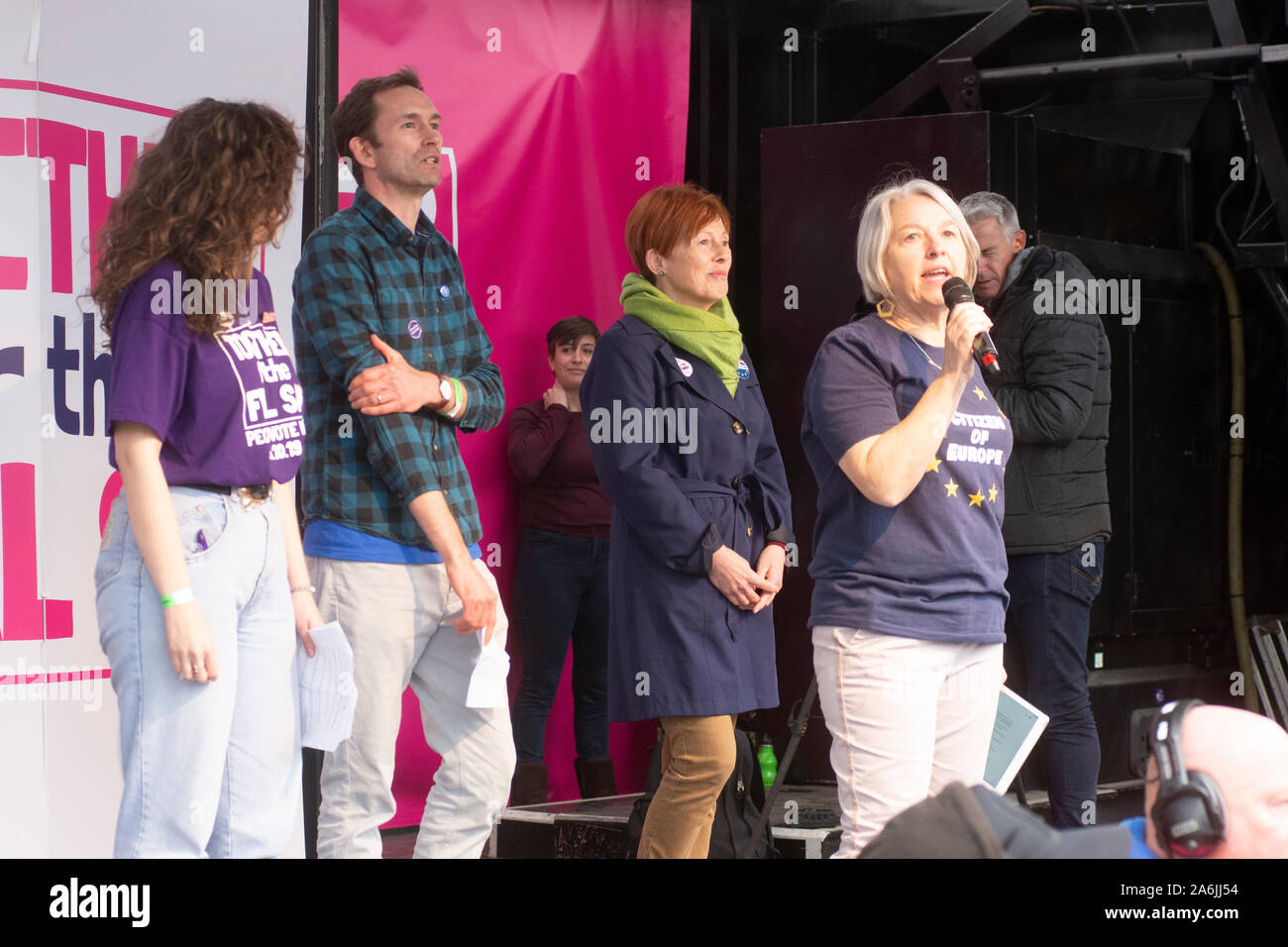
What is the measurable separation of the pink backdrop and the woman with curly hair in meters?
1.93

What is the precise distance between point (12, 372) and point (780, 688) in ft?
8.66

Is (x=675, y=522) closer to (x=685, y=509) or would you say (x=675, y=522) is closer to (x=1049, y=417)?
(x=685, y=509)

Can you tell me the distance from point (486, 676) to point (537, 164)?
232cm

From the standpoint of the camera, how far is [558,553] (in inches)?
186

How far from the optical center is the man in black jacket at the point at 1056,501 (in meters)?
3.62

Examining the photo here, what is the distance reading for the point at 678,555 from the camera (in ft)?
9.49

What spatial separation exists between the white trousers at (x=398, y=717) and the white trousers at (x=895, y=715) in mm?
707

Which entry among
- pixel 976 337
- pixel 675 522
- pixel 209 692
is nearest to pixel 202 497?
pixel 209 692

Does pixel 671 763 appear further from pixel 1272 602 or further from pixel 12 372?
pixel 1272 602

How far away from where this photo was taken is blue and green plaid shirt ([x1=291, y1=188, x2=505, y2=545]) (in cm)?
276

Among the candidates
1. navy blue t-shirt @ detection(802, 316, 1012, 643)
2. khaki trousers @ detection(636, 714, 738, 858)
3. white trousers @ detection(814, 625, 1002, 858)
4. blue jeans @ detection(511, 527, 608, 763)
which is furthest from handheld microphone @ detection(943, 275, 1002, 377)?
blue jeans @ detection(511, 527, 608, 763)

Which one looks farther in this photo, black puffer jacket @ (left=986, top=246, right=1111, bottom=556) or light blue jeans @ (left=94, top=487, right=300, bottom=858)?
black puffer jacket @ (left=986, top=246, right=1111, bottom=556)

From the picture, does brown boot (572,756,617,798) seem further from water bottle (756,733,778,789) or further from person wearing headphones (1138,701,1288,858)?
person wearing headphones (1138,701,1288,858)

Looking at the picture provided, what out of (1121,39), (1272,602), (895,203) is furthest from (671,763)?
(1121,39)
